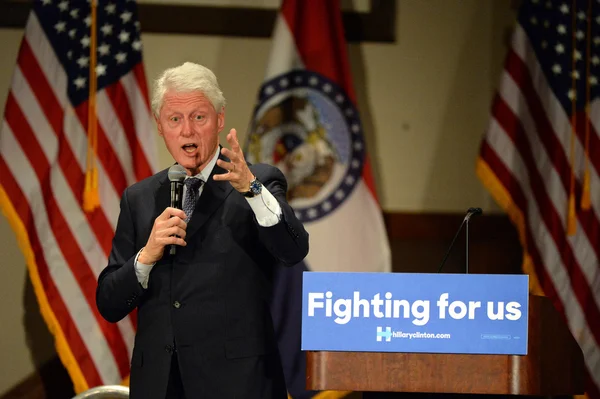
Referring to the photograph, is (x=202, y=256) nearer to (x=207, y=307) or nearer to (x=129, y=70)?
(x=207, y=307)

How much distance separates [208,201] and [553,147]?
265cm

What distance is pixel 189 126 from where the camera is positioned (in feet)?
6.64

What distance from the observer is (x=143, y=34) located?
4.50 m

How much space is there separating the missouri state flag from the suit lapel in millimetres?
2048

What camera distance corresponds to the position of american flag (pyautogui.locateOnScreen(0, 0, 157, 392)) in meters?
3.98

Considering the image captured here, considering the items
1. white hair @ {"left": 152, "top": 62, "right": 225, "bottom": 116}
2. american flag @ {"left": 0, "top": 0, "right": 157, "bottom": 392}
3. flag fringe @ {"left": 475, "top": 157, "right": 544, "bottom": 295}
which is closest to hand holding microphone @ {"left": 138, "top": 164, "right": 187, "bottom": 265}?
white hair @ {"left": 152, "top": 62, "right": 225, "bottom": 116}

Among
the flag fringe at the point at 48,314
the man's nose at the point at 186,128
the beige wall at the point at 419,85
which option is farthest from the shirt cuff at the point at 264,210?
the beige wall at the point at 419,85

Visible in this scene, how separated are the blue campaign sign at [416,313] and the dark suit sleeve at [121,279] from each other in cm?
43

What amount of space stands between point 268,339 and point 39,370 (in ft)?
9.25

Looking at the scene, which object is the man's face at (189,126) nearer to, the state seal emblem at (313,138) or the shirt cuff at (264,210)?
the shirt cuff at (264,210)

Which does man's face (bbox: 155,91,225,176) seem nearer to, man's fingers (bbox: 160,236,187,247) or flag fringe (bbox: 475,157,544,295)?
man's fingers (bbox: 160,236,187,247)

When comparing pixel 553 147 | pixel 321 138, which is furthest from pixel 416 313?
pixel 553 147

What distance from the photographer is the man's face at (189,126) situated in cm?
203

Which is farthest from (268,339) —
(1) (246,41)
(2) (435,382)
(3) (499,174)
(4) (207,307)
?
(1) (246,41)
